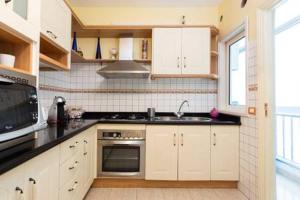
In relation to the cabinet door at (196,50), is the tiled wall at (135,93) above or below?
below

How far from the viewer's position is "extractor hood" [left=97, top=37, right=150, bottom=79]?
274cm

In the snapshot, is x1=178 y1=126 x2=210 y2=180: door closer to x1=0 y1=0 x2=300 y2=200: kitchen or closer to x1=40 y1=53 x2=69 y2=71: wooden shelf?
x1=0 y1=0 x2=300 y2=200: kitchen

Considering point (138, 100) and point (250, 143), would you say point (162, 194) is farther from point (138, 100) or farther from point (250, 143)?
point (138, 100)

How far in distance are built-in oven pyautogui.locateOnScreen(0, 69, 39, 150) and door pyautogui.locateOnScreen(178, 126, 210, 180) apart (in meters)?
1.76

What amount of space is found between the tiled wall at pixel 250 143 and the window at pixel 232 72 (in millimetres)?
316

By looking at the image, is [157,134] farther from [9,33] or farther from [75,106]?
[9,33]

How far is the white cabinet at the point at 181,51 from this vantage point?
295 cm

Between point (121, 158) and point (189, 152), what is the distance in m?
0.88

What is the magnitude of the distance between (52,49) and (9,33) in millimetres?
937

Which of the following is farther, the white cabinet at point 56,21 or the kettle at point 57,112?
the kettle at point 57,112

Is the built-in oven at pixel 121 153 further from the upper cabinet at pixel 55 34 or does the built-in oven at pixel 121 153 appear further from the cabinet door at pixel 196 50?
the cabinet door at pixel 196 50

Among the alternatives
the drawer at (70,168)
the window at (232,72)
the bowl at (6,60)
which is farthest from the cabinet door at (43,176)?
the window at (232,72)

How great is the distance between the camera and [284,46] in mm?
3615

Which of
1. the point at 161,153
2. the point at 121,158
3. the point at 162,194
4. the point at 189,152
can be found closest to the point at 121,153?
the point at 121,158
